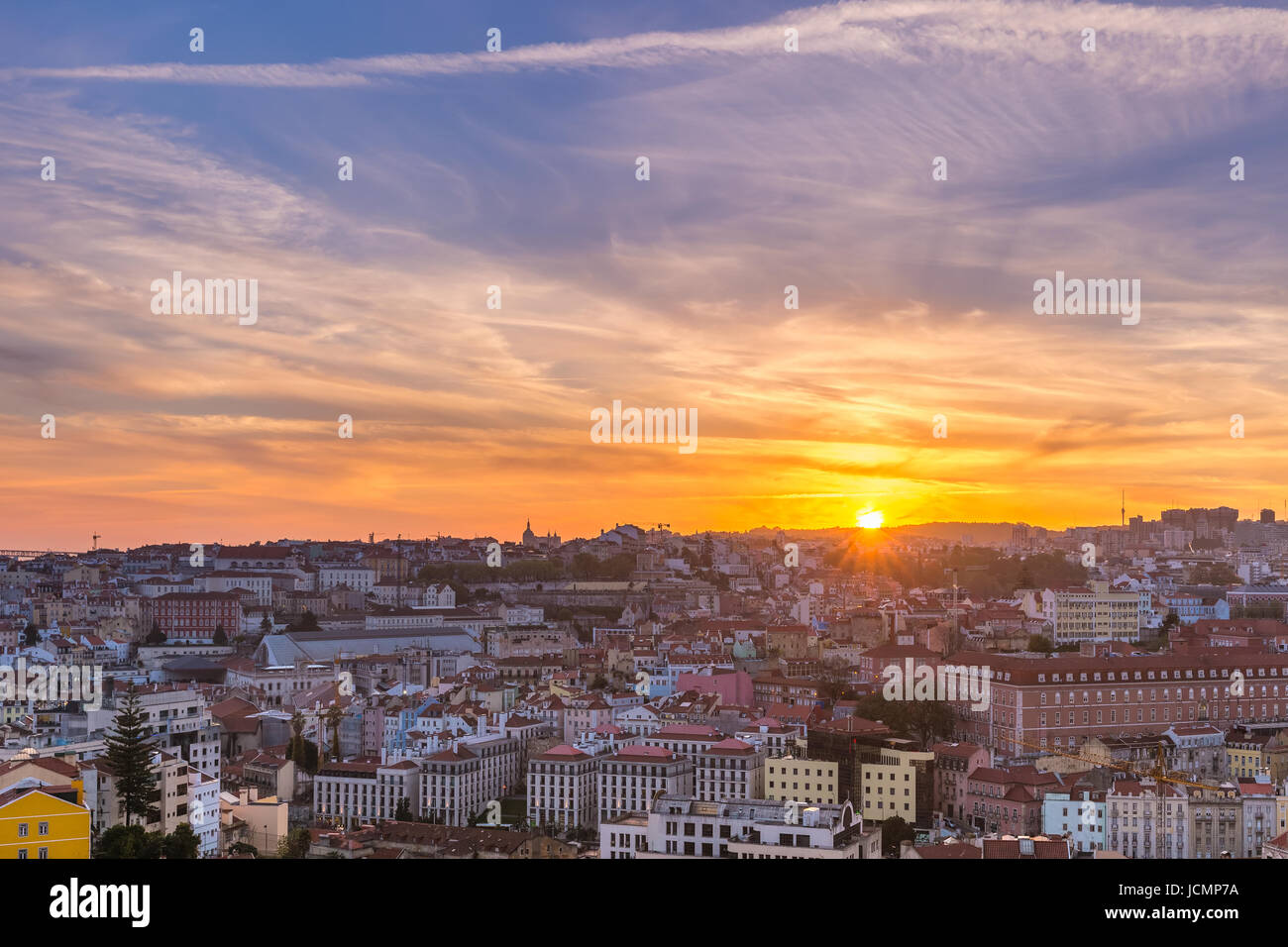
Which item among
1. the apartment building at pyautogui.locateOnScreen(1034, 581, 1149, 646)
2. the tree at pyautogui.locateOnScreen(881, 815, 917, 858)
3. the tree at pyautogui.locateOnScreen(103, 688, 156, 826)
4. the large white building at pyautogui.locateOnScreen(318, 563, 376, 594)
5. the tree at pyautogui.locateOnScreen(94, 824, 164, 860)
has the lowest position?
the tree at pyautogui.locateOnScreen(881, 815, 917, 858)

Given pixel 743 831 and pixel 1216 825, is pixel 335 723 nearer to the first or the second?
pixel 743 831

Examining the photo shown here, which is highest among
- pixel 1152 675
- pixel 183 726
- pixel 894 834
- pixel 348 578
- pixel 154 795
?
pixel 348 578

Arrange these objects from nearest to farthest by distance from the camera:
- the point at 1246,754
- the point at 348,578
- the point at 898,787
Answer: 1. the point at 898,787
2. the point at 1246,754
3. the point at 348,578

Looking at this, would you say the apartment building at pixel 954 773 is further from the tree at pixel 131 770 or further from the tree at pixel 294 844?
the tree at pixel 131 770

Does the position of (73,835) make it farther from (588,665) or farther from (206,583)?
(206,583)

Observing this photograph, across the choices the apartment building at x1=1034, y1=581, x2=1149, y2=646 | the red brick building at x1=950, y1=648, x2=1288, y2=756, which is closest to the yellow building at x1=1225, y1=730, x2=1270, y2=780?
the red brick building at x1=950, y1=648, x2=1288, y2=756

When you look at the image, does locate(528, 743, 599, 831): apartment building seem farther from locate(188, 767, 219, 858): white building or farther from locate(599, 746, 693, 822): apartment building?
locate(188, 767, 219, 858): white building

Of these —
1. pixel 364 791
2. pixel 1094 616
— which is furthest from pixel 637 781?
pixel 1094 616
